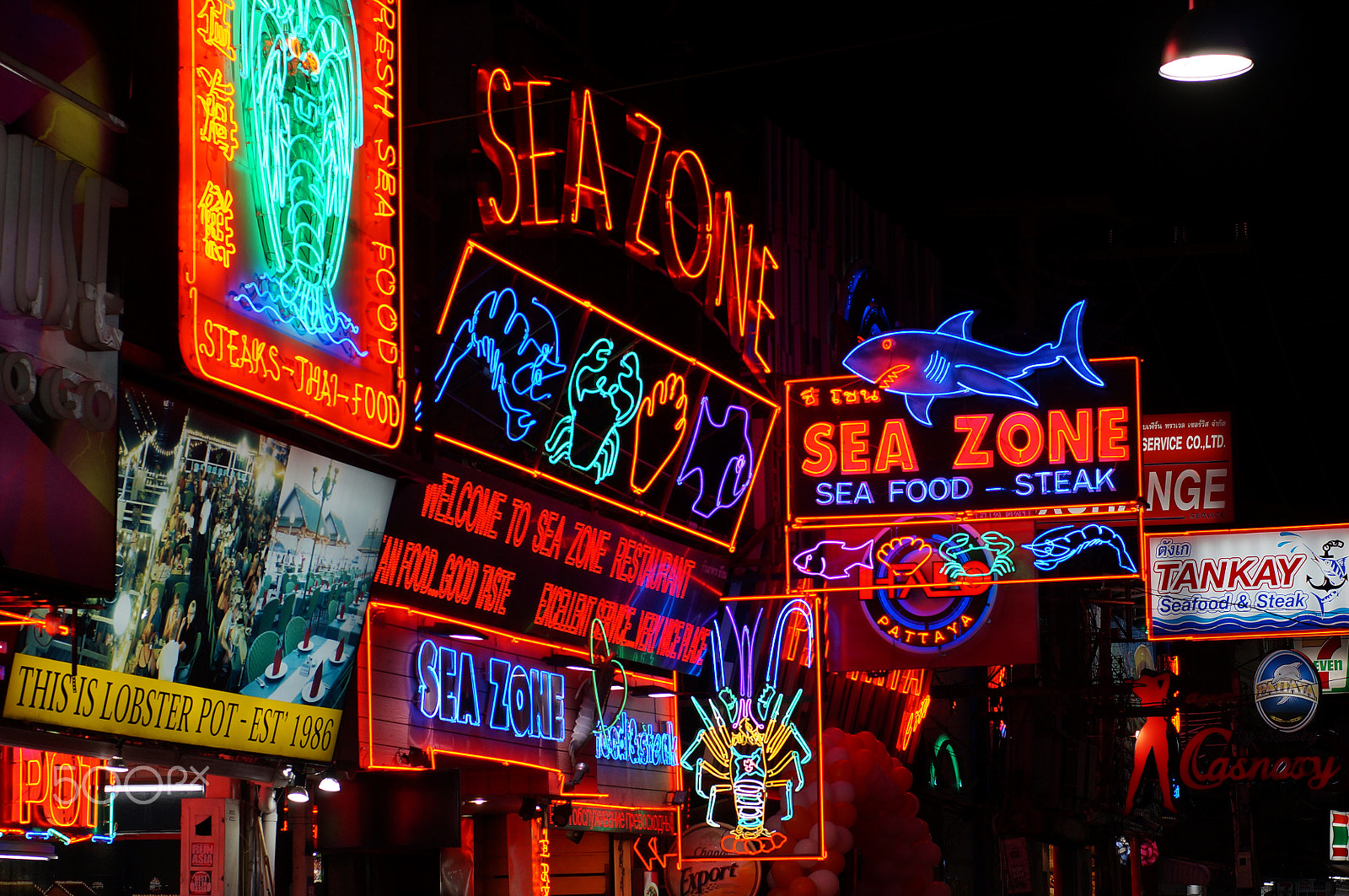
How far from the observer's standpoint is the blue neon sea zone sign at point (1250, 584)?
27.0 m

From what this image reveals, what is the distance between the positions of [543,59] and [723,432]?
4.76 meters

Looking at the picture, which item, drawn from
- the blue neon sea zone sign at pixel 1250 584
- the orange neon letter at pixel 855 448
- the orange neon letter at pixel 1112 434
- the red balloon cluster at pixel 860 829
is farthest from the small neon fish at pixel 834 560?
the blue neon sea zone sign at pixel 1250 584

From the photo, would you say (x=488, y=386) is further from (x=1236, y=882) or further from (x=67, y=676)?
(x=1236, y=882)

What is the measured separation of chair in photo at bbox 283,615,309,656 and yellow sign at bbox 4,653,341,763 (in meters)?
0.41

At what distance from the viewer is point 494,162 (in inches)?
650

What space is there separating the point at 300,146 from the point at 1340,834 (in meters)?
38.8

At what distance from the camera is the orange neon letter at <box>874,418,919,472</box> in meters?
20.8

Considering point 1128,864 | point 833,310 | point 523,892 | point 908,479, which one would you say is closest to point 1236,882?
point 1128,864

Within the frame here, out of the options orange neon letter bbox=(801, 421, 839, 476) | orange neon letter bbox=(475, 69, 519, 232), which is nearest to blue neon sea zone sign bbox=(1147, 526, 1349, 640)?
orange neon letter bbox=(801, 421, 839, 476)

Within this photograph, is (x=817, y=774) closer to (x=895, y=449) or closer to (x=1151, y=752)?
(x=895, y=449)

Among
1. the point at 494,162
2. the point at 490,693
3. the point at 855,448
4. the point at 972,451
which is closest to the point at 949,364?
the point at 972,451

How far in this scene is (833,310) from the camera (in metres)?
28.0

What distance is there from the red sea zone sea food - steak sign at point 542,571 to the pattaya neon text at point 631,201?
99.6 inches

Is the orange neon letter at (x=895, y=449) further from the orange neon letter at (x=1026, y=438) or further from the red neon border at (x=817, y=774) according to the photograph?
the red neon border at (x=817, y=774)
